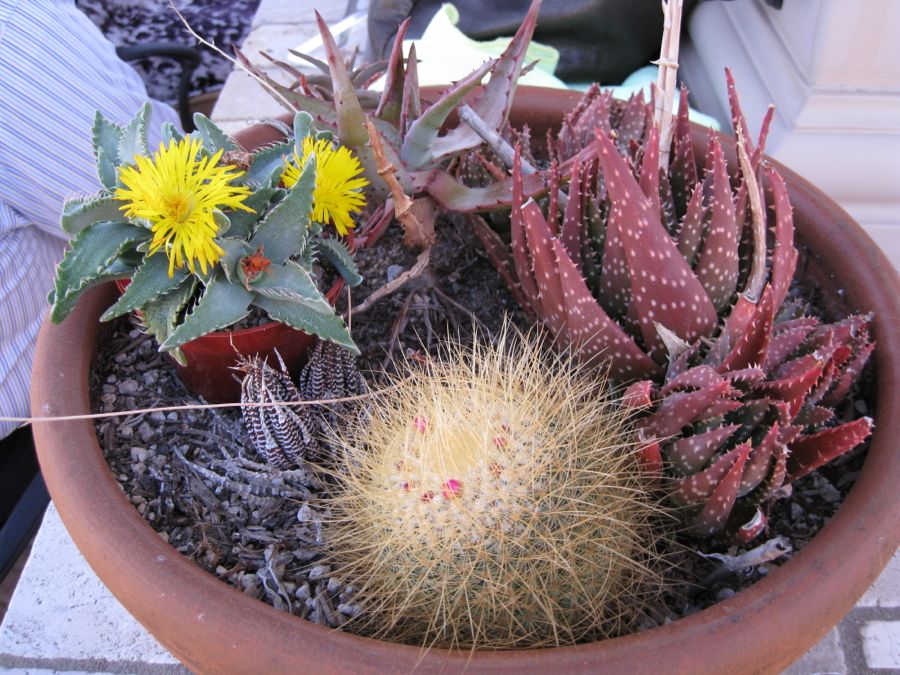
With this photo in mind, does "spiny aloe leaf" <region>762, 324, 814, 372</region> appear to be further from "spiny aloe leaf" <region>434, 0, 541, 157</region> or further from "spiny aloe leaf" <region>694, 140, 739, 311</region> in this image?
"spiny aloe leaf" <region>434, 0, 541, 157</region>

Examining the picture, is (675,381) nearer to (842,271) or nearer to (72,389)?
(842,271)

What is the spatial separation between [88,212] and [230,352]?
17 cm

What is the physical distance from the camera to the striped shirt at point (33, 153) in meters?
1.15

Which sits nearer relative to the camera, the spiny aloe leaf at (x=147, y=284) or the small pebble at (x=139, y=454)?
the spiny aloe leaf at (x=147, y=284)

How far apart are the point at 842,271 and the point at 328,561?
22.9 inches

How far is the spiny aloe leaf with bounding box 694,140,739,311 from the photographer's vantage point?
62 centimetres

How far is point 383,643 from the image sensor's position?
530mm

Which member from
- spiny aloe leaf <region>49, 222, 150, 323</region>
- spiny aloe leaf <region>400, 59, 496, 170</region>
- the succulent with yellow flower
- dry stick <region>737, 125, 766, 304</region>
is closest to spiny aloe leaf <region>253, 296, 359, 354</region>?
the succulent with yellow flower

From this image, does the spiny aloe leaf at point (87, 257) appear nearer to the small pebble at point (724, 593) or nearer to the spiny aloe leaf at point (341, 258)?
the spiny aloe leaf at point (341, 258)

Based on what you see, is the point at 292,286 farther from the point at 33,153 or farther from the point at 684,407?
the point at 33,153

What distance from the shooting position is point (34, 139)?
3.81 feet

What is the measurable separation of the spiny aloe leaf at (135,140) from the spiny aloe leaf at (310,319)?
16 centimetres

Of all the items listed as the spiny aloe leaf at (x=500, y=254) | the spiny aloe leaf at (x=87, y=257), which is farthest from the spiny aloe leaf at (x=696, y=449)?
→ the spiny aloe leaf at (x=87, y=257)

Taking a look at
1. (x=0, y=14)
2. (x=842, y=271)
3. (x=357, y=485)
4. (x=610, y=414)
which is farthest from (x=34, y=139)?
(x=842, y=271)
